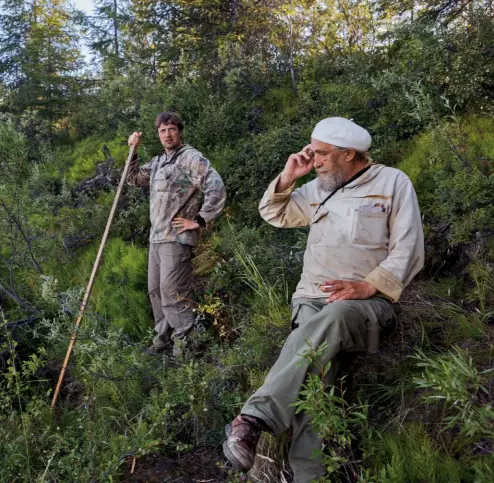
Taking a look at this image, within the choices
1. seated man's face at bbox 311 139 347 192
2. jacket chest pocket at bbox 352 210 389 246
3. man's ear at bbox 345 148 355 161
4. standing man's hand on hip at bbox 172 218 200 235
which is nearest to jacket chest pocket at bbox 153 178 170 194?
standing man's hand on hip at bbox 172 218 200 235

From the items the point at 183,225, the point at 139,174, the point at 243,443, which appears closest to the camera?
the point at 243,443

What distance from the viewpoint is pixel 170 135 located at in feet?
17.0

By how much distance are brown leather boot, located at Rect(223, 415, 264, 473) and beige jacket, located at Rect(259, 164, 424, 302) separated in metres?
0.99

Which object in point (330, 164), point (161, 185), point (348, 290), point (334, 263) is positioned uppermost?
point (330, 164)

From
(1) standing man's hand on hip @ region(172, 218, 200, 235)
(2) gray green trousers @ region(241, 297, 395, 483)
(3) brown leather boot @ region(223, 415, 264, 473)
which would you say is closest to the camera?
(3) brown leather boot @ region(223, 415, 264, 473)

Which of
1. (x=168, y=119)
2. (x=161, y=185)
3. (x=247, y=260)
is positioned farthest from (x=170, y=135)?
(x=247, y=260)

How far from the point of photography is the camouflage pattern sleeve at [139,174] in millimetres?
5535

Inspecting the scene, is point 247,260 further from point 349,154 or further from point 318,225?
point 349,154

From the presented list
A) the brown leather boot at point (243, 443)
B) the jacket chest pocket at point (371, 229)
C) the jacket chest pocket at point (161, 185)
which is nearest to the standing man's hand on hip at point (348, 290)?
the jacket chest pocket at point (371, 229)

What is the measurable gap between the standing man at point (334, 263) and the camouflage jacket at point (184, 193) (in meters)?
1.37

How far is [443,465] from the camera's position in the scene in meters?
2.42

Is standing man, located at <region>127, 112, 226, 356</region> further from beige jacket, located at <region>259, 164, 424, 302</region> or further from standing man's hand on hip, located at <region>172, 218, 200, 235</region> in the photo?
beige jacket, located at <region>259, 164, 424, 302</region>

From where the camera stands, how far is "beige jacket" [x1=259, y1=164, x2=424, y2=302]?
314cm

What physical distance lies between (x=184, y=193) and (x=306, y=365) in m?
2.84
